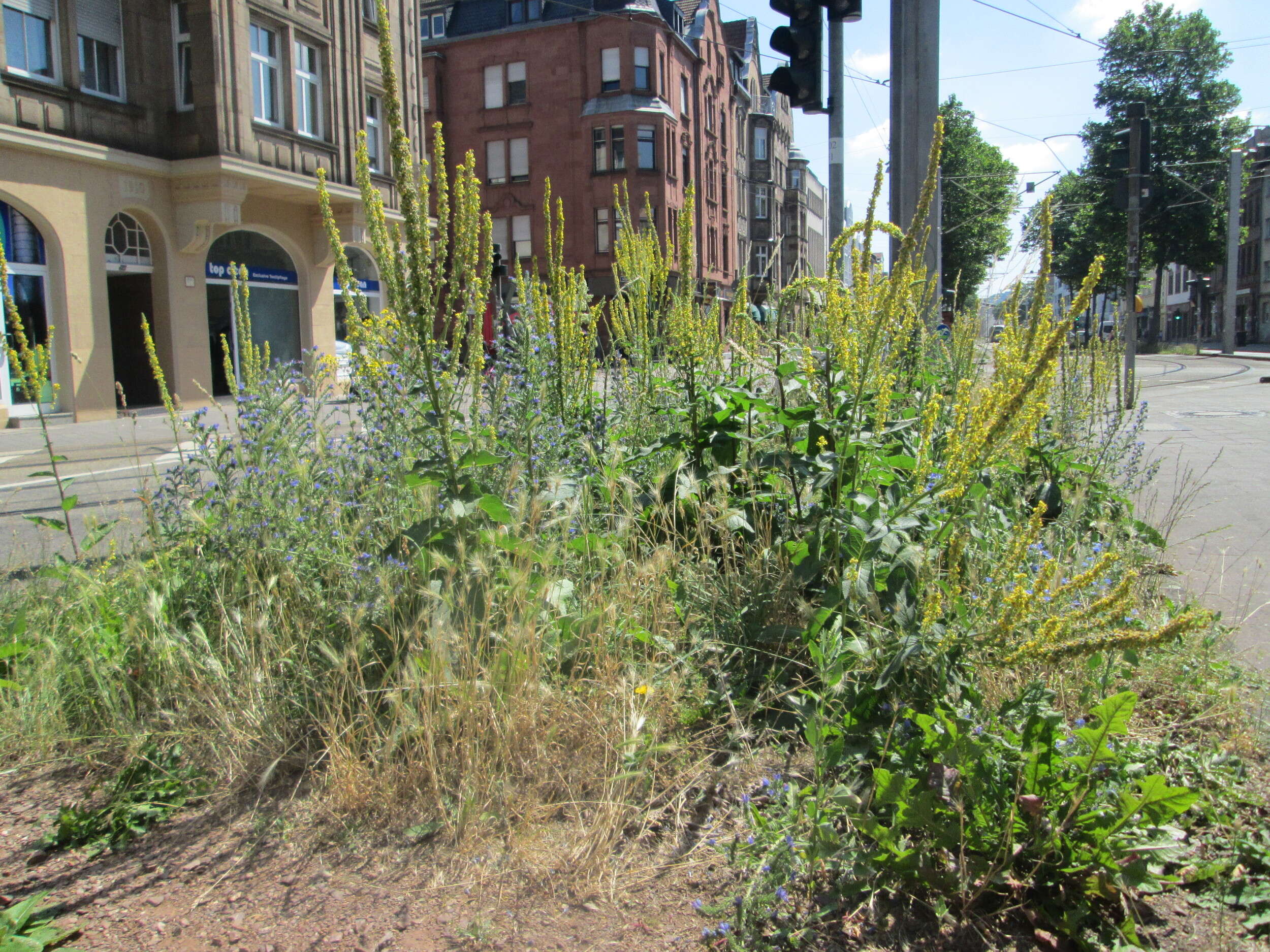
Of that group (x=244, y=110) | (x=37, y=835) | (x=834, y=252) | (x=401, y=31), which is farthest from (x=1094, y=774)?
(x=401, y=31)

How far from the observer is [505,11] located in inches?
1558

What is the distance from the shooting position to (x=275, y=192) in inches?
756

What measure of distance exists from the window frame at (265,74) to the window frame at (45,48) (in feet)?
11.4

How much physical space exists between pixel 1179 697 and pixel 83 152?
1755 centimetres

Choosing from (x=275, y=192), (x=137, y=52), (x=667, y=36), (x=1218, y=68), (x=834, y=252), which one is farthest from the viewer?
(x=1218, y=68)

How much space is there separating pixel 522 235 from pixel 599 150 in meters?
4.76

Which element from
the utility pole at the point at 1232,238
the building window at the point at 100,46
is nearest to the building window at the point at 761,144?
the utility pole at the point at 1232,238

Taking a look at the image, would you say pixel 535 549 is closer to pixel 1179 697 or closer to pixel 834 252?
pixel 834 252

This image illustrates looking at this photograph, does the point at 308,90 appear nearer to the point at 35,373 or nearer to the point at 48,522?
the point at 35,373

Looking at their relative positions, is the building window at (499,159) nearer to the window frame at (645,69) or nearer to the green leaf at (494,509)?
the window frame at (645,69)

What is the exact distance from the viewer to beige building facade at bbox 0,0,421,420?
14984mm

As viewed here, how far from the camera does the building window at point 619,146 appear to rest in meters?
38.2

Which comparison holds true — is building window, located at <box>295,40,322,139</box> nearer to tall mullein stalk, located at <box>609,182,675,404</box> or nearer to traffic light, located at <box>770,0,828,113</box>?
traffic light, located at <box>770,0,828,113</box>

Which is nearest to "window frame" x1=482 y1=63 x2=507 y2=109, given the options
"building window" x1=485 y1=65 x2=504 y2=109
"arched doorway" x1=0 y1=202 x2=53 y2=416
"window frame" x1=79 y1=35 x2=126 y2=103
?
"building window" x1=485 y1=65 x2=504 y2=109
